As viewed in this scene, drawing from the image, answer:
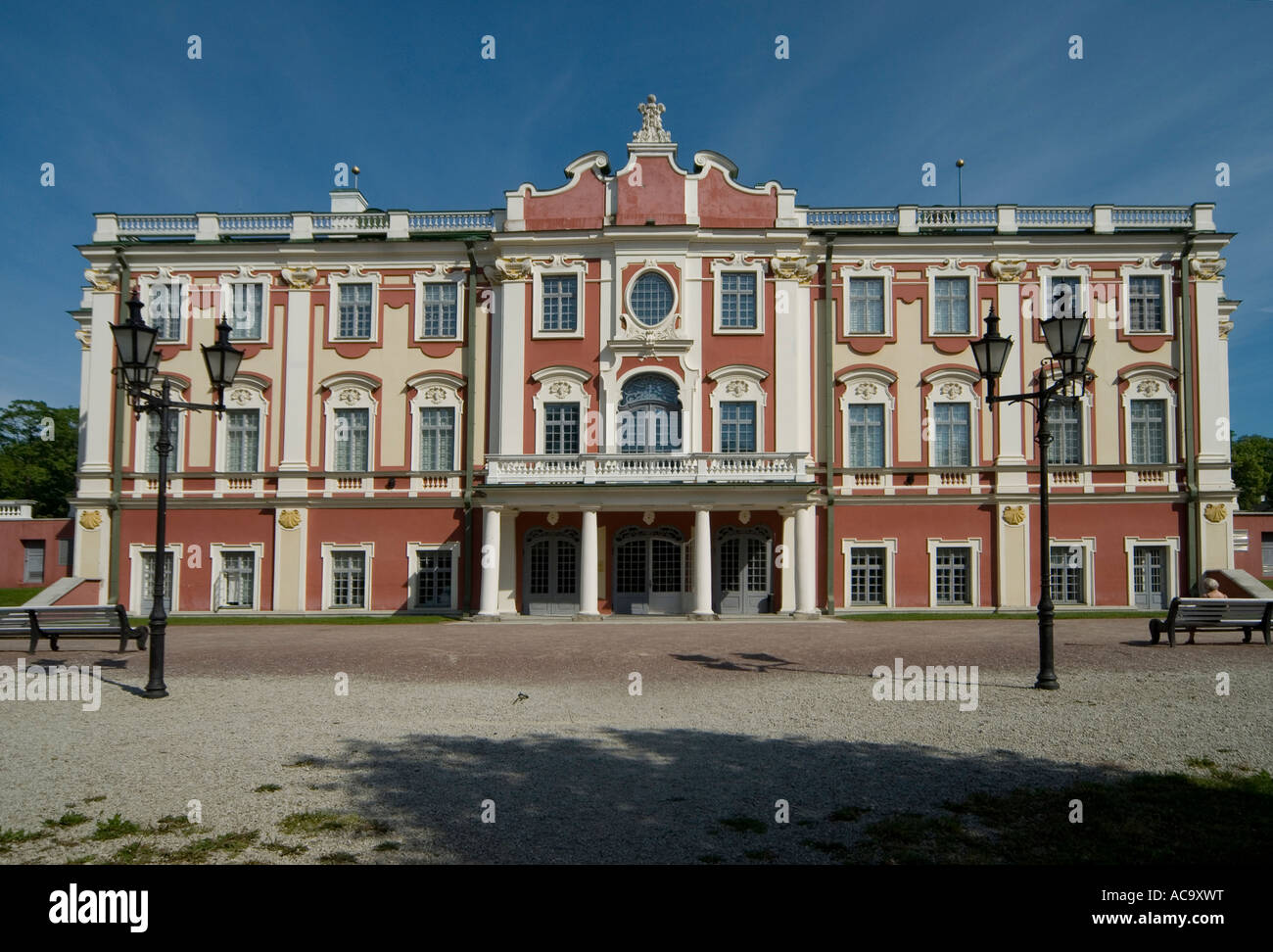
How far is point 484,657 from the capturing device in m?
15.8

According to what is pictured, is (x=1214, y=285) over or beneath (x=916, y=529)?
over

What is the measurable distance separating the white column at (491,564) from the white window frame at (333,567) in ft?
15.3

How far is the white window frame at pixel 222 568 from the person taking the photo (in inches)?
1091

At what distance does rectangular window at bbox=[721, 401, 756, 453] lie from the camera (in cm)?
Answer: 2741

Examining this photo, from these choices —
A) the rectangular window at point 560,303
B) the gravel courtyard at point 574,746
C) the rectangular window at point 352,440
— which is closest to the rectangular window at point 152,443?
the rectangular window at point 352,440

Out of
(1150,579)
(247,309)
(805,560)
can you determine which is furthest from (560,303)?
(1150,579)

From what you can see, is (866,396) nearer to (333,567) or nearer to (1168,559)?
(1168,559)

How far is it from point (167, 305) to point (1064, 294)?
Answer: 3071 cm

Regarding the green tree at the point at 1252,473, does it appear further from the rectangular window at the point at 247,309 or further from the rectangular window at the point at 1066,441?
the rectangular window at the point at 247,309

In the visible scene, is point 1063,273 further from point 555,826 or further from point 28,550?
point 28,550

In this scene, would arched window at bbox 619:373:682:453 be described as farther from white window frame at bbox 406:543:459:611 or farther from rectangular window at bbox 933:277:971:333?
rectangular window at bbox 933:277:971:333

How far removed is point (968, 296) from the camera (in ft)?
92.2
